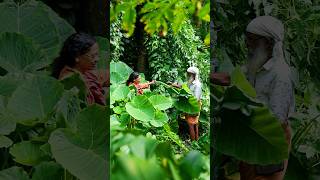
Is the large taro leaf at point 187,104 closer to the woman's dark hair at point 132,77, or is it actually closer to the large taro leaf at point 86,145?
the woman's dark hair at point 132,77

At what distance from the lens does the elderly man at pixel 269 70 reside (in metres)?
2.73

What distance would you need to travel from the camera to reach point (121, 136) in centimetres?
261

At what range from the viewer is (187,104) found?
267 cm

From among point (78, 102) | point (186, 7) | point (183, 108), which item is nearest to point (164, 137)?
point (183, 108)

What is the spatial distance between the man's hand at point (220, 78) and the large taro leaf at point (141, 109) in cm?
29

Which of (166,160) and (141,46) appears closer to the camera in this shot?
(166,160)

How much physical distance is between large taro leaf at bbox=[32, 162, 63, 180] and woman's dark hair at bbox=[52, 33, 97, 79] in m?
0.38

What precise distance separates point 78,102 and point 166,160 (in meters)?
0.46

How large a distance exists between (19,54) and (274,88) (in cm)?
110

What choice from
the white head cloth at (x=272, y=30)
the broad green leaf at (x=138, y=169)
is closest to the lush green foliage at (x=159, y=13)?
the white head cloth at (x=272, y=30)

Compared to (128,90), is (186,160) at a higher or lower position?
lower

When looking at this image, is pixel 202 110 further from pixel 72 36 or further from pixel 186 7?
pixel 72 36

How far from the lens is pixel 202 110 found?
8.81 ft

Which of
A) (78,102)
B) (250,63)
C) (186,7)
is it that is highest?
(186,7)
